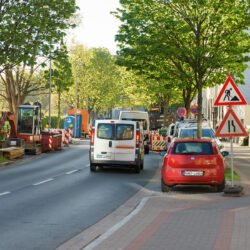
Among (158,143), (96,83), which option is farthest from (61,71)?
(96,83)

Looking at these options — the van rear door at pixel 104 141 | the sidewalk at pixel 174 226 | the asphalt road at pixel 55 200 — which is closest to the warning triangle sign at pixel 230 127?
the sidewalk at pixel 174 226

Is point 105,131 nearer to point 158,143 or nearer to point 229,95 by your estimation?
point 229,95

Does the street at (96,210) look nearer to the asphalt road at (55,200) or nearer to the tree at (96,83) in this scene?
the asphalt road at (55,200)

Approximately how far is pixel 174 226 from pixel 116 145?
14.2 metres

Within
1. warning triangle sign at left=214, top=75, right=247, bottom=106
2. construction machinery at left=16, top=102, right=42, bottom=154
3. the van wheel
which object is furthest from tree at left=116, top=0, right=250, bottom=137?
construction machinery at left=16, top=102, right=42, bottom=154

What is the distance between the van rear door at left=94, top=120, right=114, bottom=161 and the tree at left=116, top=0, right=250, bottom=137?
2.93m

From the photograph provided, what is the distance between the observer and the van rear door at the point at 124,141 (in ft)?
80.2

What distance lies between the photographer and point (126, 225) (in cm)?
1066

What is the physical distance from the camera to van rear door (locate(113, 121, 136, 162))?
2445 centimetres

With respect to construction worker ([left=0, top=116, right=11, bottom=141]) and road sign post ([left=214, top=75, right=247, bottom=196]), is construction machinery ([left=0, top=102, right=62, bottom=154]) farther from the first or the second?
road sign post ([left=214, top=75, right=247, bottom=196])

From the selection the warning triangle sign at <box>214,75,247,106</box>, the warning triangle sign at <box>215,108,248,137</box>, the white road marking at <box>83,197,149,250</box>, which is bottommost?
the white road marking at <box>83,197,149,250</box>

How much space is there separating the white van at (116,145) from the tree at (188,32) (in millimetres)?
2799

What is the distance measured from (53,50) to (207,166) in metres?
17.8

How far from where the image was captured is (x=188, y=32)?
72.3ft
